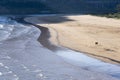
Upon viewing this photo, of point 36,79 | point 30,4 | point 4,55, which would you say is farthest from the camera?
point 30,4

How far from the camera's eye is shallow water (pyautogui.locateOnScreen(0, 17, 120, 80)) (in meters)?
18.1

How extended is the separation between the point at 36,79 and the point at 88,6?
86426 mm

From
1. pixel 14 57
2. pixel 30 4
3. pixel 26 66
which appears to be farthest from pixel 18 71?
pixel 30 4

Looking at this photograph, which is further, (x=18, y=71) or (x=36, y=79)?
(x=18, y=71)

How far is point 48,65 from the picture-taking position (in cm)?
2069

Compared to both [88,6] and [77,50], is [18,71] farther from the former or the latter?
[88,6]

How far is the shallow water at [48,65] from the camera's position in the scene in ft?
59.3

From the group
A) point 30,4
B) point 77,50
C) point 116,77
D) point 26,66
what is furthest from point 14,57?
point 30,4

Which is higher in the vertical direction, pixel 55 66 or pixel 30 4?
pixel 55 66

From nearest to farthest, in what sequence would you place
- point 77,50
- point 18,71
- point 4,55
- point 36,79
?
1. point 36,79
2. point 18,71
3. point 4,55
4. point 77,50

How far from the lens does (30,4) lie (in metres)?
99.1

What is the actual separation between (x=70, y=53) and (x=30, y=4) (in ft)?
247

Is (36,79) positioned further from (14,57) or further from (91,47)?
(91,47)

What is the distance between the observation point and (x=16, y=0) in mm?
101188
